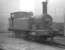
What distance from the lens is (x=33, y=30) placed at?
296 inches

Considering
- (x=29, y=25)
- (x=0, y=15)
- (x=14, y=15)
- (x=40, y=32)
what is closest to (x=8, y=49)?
(x=40, y=32)

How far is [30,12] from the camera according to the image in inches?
395

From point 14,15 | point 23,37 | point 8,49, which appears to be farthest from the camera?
point 14,15

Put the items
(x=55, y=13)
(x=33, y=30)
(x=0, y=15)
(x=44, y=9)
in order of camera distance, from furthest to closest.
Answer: (x=0, y=15), (x=55, y=13), (x=44, y=9), (x=33, y=30)

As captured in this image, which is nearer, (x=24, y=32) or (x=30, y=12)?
(x=24, y=32)

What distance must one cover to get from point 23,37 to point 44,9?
258 centimetres

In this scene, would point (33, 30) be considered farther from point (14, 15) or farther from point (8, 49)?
point (14, 15)

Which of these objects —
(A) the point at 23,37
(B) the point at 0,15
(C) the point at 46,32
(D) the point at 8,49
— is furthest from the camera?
(B) the point at 0,15

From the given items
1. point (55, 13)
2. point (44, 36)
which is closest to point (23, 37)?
point (44, 36)

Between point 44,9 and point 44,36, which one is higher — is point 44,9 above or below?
above

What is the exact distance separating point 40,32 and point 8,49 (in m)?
2.29

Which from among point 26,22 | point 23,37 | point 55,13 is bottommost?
point 23,37

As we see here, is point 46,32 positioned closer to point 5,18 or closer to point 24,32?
point 24,32

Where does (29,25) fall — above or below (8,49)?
above
